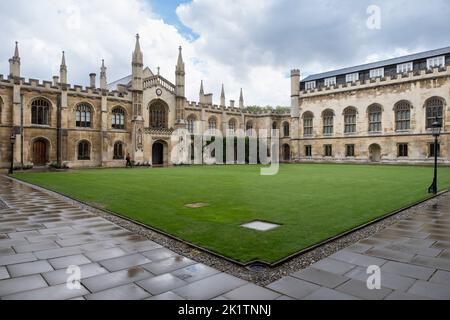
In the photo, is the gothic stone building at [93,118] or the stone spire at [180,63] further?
the stone spire at [180,63]

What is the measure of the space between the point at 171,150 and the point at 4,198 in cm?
2804

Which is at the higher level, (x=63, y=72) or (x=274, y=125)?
(x=63, y=72)

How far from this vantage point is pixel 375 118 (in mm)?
38406

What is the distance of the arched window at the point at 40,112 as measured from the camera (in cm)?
3200

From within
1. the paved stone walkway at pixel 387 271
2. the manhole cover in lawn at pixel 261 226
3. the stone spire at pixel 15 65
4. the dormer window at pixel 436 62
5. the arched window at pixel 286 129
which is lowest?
the paved stone walkway at pixel 387 271

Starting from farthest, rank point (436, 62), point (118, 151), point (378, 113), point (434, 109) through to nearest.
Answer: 1. point (378, 113)
2. point (436, 62)
3. point (118, 151)
4. point (434, 109)

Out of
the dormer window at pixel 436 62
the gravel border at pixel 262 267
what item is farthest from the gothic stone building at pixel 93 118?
the dormer window at pixel 436 62

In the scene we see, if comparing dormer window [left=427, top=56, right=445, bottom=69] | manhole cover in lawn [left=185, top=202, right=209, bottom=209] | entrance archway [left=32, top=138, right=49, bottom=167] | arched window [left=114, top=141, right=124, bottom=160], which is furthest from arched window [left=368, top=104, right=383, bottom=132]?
entrance archway [left=32, top=138, right=49, bottom=167]

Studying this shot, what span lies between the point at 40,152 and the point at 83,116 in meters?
5.89

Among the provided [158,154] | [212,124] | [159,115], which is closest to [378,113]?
[212,124]

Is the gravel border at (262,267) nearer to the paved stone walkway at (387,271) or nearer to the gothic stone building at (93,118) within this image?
the paved stone walkway at (387,271)

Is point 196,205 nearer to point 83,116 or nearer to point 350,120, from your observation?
point 83,116
